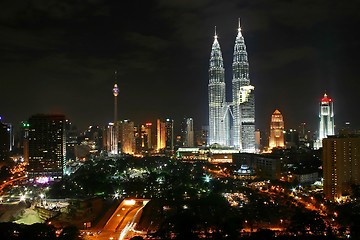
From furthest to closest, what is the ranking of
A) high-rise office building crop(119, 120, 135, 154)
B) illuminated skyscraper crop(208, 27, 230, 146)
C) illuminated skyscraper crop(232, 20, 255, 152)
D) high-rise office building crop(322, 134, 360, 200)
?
high-rise office building crop(119, 120, 135, 154) < illuminated skyscraper crop(208, 27, 230, 146) < illuminated skyscraper crop(232, 20, 255, 152) < high-rise office building crop(322, 134, 360, 200)

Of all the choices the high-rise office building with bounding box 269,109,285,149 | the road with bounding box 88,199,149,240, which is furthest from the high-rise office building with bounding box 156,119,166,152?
the road with bounding box 88,199,149,240

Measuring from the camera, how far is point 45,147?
16.5 m

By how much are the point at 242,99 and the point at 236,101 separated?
0.42 m

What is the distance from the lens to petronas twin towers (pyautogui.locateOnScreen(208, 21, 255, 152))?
2169 cm

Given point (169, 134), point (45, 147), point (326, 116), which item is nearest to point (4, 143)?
point (45, 147)

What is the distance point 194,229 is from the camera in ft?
22.6

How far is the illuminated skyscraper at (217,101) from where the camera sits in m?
22.3

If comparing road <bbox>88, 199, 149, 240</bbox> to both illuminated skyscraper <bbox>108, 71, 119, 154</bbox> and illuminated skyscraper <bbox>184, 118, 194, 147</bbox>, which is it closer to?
illuminated skyscraper <bbox>108, 71, 119, 154</bbox>

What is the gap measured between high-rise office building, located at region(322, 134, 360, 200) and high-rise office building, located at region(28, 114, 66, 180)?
9770mm

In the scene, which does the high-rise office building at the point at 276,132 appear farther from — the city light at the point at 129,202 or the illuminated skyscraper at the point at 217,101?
the city light at the point at 129,202

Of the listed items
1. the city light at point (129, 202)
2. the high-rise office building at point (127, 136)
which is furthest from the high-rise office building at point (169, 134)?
the city light at point (129, 202)

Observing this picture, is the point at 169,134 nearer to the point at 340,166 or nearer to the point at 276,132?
the point at 276,132

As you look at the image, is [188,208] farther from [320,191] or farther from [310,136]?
[310,136]

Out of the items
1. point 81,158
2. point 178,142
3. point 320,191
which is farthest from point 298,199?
point 178,142
